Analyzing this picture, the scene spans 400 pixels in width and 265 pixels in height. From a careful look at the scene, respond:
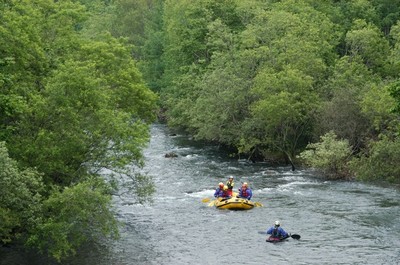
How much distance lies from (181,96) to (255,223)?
35.1 m

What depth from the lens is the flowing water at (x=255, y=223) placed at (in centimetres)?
2975

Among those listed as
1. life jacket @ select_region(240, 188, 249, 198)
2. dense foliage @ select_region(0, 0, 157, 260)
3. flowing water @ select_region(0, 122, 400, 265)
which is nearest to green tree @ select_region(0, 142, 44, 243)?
dense foliage @ select_region(0, 0, 157, 260)

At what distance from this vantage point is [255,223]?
3581cm

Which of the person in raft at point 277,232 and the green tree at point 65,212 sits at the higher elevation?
the green tree at point 65,212

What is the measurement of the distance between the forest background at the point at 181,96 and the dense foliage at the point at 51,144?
0.07 m

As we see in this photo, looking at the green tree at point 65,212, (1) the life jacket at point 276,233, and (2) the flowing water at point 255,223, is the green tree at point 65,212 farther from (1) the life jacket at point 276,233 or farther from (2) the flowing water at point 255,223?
(1) the life jacket at point 276,233

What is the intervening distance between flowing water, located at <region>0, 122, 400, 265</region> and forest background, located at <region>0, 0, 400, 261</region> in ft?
5.40

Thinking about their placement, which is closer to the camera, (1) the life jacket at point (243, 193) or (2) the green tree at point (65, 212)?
(2) the green tree at point (65, 212)

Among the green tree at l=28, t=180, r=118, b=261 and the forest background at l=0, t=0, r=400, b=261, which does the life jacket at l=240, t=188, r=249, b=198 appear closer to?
the forest background at l=0, t=0, r=400, b=261

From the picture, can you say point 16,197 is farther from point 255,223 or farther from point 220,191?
point 220,191

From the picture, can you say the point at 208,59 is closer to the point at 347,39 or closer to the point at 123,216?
the point at 347,39

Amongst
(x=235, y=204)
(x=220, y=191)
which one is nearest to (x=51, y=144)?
(x=235, y=204)

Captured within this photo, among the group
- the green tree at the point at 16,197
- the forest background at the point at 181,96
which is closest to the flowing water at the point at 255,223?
the forest background at the point at 181,96

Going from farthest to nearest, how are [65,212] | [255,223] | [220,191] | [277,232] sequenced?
[220,191] < [255,223] < [277,232] < [65,212]
